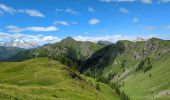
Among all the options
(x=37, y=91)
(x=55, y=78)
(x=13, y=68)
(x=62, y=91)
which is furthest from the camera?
(x=13, y=68)

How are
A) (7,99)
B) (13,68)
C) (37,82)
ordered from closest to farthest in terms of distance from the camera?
(7,99) < (37,82) < (13,68)

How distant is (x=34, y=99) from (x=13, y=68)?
127 metres

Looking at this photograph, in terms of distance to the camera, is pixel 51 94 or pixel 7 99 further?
pixel 51 94

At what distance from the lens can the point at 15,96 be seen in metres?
45.2

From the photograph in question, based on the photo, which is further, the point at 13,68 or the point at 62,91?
the point at 13,68

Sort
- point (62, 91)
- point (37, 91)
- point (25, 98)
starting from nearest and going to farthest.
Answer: point (25, 98)
point (37, 91)
point (62, 91)

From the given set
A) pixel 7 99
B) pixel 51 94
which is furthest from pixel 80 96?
pixel 7 99

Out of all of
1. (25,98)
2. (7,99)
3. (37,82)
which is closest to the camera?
(7,99)

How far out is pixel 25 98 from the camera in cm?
4628

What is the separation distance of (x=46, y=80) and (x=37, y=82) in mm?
4289

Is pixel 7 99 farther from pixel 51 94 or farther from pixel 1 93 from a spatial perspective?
pixel 51 94

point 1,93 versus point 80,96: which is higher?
point 1,93

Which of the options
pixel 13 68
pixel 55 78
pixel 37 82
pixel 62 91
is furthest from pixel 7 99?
pixel 13 68

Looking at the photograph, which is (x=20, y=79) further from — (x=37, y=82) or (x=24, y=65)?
(x=24, y=65)
